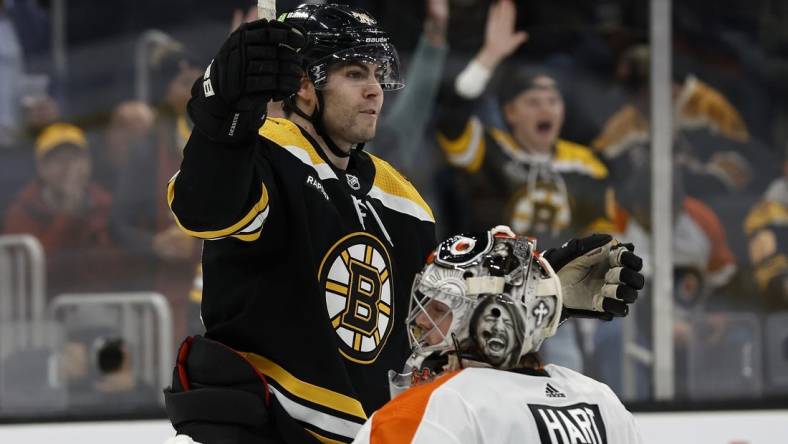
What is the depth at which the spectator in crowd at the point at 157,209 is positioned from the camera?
4.52 meters

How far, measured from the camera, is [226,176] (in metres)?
1.94

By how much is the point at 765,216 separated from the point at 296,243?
2.89 meters

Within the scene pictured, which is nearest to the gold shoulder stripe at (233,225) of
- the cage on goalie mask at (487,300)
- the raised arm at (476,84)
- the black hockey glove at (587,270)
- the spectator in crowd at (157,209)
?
the cage on goalie mask at (487,300)

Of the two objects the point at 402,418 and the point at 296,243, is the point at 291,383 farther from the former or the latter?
the point at 402,418

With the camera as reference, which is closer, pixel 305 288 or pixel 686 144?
pixel 305 288

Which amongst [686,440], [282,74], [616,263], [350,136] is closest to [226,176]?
[282,74]

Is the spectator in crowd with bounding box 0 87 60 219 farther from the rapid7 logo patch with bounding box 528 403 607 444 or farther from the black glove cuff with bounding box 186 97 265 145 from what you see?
the rapid7 logo patch with bounding box 528 403 607 444

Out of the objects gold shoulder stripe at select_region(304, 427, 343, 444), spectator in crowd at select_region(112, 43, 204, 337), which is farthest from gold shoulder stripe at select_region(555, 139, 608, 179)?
gold shoulder stripe at select_region(304, 427, 343, 444)

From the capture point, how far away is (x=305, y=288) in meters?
2.19

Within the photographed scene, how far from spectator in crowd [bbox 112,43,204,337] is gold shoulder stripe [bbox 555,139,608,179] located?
4.14 feet

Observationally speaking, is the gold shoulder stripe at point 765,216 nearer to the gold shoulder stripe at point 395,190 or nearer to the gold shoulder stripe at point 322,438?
the gold shoulder stripe at point 395,190

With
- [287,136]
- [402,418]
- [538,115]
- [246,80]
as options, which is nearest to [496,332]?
[402,418]

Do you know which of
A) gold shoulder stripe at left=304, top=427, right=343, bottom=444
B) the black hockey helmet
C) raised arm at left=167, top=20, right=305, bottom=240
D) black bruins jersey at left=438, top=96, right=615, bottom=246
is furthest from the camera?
black bruins jersey at left=438, top=96, right=615, bottom=246

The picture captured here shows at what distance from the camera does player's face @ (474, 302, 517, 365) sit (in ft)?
5.56
